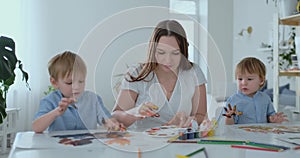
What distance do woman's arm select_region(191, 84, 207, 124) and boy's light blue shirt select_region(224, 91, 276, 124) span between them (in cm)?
19

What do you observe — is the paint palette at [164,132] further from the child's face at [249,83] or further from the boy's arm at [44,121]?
the child's face at [249,83]

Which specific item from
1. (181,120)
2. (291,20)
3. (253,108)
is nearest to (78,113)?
(181,120)

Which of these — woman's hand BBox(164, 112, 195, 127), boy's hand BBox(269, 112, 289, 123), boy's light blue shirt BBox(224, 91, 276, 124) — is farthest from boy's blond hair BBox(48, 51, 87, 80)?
boy's hand BBox(269, 112, 289, 123)

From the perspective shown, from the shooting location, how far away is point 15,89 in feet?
10.4

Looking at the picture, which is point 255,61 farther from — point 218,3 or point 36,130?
point 218,3

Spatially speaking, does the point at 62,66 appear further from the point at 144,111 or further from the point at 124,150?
the point at 124,150

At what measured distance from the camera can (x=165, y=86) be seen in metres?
1.20

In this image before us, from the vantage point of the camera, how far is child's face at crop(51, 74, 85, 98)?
38.6 inches

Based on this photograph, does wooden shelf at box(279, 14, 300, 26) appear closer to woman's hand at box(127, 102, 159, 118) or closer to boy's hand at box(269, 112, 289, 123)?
boy's hand at box(269, 112, 289, 123)

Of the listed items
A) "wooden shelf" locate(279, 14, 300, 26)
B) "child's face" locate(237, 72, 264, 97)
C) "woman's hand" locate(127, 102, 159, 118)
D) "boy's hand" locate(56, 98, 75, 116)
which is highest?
Answer: "wooden shelf" locate(279, 14, 300, 26)

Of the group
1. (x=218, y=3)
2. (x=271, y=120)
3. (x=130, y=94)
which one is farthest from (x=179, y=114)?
(x=218, y=3)

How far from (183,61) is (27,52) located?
101 inches

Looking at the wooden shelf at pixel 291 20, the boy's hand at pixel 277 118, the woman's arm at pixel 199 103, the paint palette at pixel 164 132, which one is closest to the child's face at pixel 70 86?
the paint palette at pixel 164 132

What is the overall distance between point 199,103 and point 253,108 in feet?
0.97
